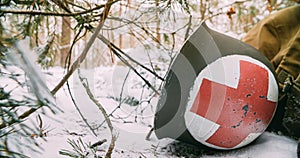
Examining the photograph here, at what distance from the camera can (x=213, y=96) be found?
905 mm

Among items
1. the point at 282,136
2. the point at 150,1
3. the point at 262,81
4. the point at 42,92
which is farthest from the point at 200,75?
the point at 42,92

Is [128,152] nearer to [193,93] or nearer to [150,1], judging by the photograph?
[193,93]

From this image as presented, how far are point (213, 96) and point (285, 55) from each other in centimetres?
50

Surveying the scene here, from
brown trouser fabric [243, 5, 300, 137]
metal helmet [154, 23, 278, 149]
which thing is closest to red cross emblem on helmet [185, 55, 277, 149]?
metal helmet [154, 23, 278, 149]

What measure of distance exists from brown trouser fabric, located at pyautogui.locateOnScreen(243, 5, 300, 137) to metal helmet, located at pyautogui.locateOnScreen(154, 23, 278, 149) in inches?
5.2

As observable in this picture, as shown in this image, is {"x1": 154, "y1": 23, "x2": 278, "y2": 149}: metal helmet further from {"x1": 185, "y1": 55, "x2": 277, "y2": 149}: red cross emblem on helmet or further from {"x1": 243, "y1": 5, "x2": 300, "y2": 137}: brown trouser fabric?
{"x1": 243, "y1": 5, "x2": 300, "y2": 137}: brown trouser fabric

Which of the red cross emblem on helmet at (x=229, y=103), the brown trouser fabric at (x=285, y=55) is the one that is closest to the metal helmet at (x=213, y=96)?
the red cross emblem on helmet at (x=229, y=103)

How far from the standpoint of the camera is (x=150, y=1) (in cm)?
103

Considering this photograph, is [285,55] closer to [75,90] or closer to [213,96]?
[213,96]

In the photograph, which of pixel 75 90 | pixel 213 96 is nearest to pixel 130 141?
pixel 213 96

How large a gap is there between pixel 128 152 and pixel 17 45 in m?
0.60

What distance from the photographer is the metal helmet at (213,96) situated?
909 mm

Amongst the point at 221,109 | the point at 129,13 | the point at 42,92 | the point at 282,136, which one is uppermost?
the point at 129,13

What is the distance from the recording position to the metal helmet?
91 centimetres
